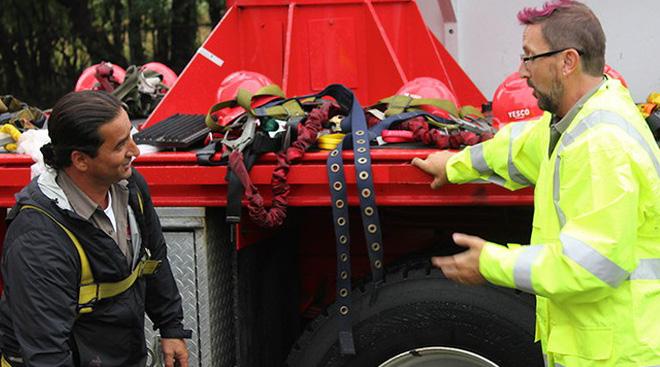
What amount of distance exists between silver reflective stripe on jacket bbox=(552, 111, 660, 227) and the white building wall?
6.65ft

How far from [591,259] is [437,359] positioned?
1.06 m

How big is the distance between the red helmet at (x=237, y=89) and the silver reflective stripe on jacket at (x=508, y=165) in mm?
941

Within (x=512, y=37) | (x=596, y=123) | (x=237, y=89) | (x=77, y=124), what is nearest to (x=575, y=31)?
(x=596, y=123)

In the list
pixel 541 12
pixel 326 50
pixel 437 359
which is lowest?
pixel 437 359

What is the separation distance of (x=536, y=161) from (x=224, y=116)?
1.27 metres

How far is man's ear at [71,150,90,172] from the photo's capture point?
230cm

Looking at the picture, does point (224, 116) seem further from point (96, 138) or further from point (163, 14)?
point (163, 14)

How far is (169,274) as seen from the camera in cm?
269

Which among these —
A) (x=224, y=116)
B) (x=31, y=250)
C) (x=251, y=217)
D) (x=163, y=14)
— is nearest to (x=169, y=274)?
(x=251, y=217)

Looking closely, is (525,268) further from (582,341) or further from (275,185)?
(275,185)

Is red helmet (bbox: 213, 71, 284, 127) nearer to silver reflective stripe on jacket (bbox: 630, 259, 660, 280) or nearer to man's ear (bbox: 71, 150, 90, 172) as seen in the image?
man's ear (bbox: 71, 150, 90, 172)

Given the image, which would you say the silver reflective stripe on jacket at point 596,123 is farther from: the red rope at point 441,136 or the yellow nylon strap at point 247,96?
the yellow nylon strap at point 247,96

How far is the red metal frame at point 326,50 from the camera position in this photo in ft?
12.3

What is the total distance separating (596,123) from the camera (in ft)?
6.96
